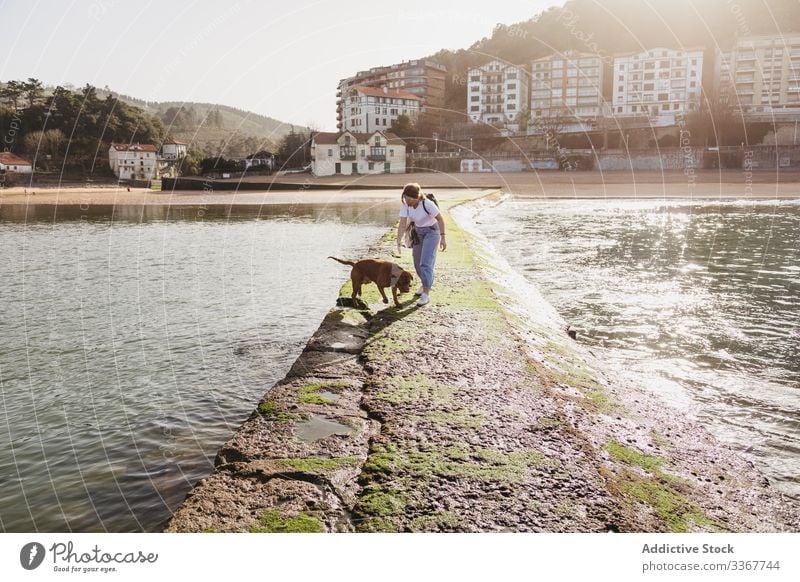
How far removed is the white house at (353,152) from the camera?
7788 cm

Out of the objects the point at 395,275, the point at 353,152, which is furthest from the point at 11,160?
the point at 395,275

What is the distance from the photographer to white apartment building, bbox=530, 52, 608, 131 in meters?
115

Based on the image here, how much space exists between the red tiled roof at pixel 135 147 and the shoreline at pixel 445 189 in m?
7.15

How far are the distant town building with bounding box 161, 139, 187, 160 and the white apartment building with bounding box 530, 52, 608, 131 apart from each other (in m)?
62.0

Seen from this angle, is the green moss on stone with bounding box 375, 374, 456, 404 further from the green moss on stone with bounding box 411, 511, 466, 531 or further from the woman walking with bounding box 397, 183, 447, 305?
the woman walking with bounding box 397, 183, 447, 305

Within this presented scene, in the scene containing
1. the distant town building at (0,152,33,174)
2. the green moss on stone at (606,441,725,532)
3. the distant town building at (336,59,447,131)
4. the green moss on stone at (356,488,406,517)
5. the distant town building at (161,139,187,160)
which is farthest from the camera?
the distant town building at (336,59,447,131)

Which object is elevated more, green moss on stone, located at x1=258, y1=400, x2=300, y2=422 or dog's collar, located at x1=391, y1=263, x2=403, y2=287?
dog's collar, located at x1=391, y1=263, x2=403, y2=287

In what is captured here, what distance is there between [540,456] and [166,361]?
6.71 metres

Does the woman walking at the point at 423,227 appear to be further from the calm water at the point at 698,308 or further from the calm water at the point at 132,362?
the calm water at the point at 698,308

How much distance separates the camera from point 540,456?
512 cm

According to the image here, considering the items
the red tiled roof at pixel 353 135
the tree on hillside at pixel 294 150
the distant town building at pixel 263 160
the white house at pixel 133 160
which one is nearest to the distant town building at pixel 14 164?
the white house at pixel 133 160

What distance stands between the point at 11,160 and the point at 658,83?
103 metres

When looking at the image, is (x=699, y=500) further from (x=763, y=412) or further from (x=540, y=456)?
(x=763, y=412)
